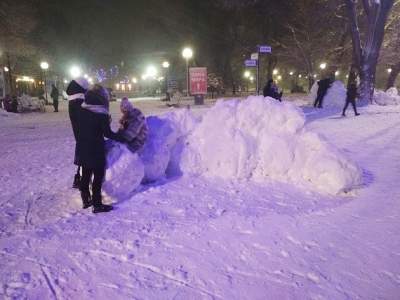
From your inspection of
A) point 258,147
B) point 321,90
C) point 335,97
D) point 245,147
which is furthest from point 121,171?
point 335,97

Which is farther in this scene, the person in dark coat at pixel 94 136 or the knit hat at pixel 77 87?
the knit hat at pixel 77 87

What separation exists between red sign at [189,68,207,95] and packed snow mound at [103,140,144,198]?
1549cm

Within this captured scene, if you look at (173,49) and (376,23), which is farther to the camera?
Answer: (173,49)

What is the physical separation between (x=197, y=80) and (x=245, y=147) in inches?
598

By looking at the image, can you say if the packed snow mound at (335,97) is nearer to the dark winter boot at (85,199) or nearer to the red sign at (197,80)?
the red sign at (197,80)

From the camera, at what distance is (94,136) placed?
4789 mm

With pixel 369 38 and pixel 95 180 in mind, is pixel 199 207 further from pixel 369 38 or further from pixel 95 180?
pixel 369 38

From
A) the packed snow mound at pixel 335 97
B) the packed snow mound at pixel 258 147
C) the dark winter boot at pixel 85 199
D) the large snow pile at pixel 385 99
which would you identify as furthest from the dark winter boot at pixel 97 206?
the large snow pile at pixel 385 99

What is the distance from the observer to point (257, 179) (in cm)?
624

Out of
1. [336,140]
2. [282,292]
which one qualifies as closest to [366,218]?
[282,292]

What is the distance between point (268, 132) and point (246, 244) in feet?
9.40

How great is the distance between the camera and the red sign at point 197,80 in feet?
67.1

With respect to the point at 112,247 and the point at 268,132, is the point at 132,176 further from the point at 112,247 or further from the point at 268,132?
the point at 268,132

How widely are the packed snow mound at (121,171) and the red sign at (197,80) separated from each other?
1549cm
